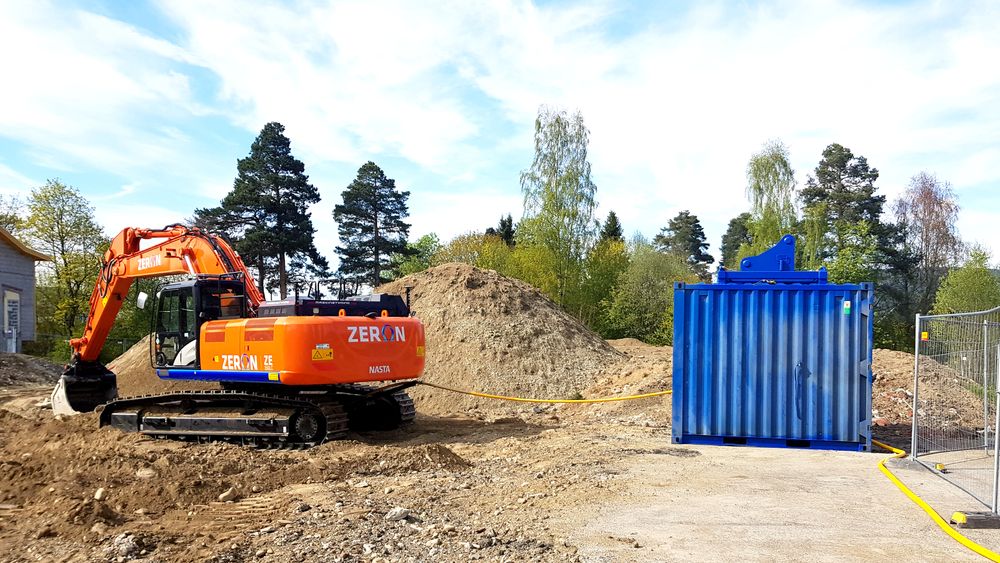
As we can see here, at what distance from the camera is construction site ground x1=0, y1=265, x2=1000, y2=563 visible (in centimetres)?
544

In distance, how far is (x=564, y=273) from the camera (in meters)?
34.4

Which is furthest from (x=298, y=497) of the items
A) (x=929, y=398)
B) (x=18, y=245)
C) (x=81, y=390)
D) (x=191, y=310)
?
(x=18, y=245)

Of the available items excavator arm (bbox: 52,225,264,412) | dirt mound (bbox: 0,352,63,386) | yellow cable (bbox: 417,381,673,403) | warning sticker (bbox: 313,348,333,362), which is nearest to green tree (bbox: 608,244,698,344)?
yellow cable (bbox: 417,381,673,403)

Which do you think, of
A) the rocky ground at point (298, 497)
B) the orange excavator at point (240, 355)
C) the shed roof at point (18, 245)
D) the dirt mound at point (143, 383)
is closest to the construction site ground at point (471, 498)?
the rocky ground at point (298, 497)

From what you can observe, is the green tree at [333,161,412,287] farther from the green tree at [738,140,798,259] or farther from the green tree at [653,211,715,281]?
the green tree at [653,211,715,281]

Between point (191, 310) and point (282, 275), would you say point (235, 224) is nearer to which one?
point (282, 275)

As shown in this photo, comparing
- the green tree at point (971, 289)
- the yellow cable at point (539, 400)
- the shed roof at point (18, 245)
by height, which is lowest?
the yellow cable at point (539, 400)

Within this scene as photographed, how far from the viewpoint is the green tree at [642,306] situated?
Answer: 1403 inches

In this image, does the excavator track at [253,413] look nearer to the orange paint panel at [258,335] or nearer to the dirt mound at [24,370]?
the orange paint panel at [258,335]

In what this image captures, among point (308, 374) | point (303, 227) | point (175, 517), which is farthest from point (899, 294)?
point (175, 517)

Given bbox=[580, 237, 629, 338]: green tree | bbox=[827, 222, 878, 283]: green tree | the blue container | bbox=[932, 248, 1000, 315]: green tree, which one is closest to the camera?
the blue container

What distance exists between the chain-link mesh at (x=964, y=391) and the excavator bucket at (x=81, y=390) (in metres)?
13.1

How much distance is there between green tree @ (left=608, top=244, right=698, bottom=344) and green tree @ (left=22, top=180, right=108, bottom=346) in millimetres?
26863

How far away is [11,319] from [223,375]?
2343cm
